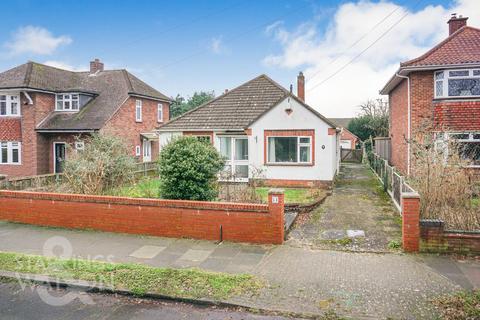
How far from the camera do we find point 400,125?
1948 cm

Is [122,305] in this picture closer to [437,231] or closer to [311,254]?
[311,254]

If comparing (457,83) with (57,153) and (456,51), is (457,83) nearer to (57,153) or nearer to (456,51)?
(456,51)

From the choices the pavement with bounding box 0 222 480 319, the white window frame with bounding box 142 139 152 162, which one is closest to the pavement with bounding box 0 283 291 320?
the pavement with bounding box 0 222 480 319

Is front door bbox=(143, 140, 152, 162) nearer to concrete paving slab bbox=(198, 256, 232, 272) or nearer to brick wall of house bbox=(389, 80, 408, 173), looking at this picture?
brick wall of house bbox=(389, 80, 408, 173)

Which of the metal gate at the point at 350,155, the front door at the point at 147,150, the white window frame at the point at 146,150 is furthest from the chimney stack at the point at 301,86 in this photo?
the metal gate at the point at 350,155

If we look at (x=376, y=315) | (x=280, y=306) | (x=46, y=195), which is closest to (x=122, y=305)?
(x=280, y=306)

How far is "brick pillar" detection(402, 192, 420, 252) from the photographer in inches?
330

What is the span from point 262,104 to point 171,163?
1033 cm

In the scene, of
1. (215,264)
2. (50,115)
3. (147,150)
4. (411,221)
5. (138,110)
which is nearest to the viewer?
(215,264)

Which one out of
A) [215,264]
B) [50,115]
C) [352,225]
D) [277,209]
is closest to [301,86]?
[352,225]

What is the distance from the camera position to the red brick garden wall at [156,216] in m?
9.38

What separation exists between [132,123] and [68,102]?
4.39 meters

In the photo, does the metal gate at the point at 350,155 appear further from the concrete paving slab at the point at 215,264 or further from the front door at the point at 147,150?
the concrete paving slab at the point at 215,264

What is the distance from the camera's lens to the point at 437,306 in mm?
5867
